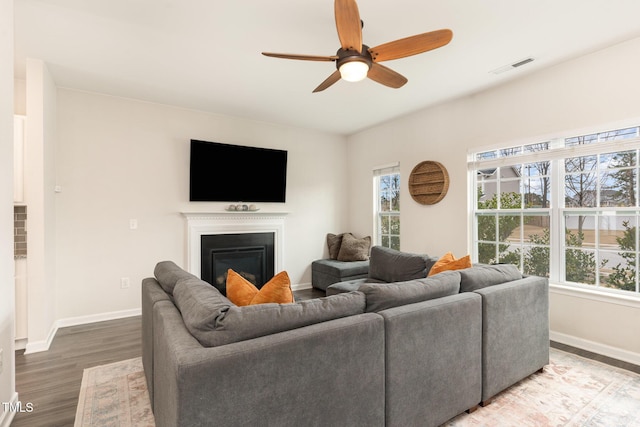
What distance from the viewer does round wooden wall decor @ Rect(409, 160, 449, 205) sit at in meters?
4.11

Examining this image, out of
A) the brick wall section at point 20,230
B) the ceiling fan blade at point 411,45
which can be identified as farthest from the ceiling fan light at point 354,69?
the brick wall section at point 20,230

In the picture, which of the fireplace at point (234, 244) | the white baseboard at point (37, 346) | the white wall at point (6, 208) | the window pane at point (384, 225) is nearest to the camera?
the white wall at point (6, 208)

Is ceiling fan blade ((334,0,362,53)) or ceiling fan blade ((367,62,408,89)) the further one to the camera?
ceiling fan blade ((367,62,408,89))

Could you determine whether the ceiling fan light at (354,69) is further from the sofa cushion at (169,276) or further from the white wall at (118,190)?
the white wall at (118,190)

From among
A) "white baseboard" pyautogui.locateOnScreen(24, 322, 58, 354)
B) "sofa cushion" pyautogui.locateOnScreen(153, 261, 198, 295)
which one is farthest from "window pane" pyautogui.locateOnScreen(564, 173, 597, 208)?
"white baseboard" pyautogui.locateOnScreen(24, 322, 58, 354)

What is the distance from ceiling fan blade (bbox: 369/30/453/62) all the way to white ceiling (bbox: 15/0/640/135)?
0.36m

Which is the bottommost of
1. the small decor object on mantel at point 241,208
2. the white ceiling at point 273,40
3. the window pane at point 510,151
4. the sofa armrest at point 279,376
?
the sofa armrest at point 279,376

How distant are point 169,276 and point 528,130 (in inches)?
143

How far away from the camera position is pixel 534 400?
208 centimetres

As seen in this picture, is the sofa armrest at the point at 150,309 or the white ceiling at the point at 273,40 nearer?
the sofa armrest at the point at 150,309

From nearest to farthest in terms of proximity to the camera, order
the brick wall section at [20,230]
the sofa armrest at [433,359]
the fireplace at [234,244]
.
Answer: the sofa armrest at [433,359] < the brick wall section at [20,230] < the fireplace at [234,244]

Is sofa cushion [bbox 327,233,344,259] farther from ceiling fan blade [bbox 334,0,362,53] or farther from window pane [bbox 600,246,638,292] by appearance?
ceiling fan blade [bbox 334,0,362,53]

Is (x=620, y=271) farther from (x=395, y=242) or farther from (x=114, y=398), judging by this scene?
(x=114, y=398)

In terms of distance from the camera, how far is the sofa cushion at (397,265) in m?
3.33
